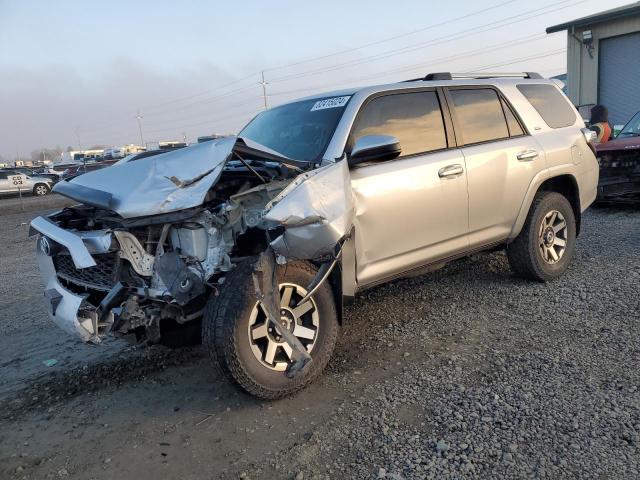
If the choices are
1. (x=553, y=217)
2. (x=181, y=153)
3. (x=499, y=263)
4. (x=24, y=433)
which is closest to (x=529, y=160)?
(x=553, y=217)

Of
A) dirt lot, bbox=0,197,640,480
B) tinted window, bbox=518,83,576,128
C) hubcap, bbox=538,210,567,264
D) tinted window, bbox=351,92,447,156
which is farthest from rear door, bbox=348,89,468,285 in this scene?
tinted window, bbox=518,83,576,128

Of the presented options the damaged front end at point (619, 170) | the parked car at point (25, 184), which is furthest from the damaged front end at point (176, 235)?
the parked car at point (25, 184)

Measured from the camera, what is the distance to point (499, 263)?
6.07 meters

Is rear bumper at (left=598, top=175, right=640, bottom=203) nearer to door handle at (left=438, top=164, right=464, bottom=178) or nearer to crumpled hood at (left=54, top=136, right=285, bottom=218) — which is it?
door handle at (left=438, top=164, right=464, bottom=178)

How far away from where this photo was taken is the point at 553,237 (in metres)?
5.30

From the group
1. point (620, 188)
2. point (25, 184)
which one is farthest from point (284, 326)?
point (25, 184)

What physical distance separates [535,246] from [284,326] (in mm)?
2880

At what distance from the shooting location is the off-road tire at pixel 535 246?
5031mm

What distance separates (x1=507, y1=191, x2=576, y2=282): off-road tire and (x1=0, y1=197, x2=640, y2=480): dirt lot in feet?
0.69

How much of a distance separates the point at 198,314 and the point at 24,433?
1.25 m

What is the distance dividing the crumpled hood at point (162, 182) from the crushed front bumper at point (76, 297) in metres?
0.23

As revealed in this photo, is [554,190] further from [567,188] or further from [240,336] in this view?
[240,336]

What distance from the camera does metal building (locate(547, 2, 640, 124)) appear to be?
1978 cm

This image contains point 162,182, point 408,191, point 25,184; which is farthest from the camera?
point 25,184
